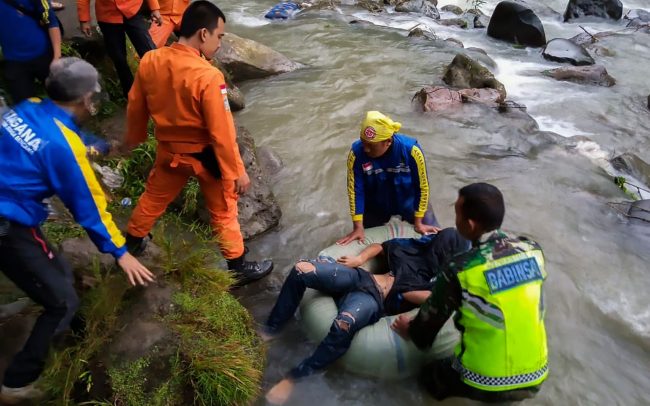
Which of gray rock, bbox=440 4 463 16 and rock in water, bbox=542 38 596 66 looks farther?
gray rock, bbox=440 4 463 16

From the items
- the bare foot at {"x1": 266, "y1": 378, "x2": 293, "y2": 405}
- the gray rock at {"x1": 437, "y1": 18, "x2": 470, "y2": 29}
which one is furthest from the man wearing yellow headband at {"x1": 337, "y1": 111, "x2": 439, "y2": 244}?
the gray rock at {"x1": 437, "y1": 18, "x2": 470, "y2": 29}

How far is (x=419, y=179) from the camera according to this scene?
13.9 ft

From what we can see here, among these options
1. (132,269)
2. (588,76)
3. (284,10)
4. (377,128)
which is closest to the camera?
(132,269)

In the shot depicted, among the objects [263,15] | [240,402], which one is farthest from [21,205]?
[263,15]

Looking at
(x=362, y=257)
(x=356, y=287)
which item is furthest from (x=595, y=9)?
(x=356, y=287)

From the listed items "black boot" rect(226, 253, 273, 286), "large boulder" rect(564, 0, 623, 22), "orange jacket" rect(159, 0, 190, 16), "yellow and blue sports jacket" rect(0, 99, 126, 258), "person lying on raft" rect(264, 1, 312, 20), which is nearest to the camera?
"yellow and blue sports jacket" rect(0, 99, 126, 258)

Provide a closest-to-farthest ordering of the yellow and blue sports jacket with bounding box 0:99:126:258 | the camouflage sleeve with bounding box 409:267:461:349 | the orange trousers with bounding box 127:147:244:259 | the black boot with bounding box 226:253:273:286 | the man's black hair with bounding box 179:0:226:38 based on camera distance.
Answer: the yellow and blue sports jacket with bounding box 0:99:126:258
the camouflage sleeve with bounding box 409:267:461:349
the man's black hair with bounding box 179:0:226:38
the orange trousers with bounding box 127:147:244:259
the black boot with bounding box 226:253:273:286

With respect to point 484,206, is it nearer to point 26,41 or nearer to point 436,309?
point 436,309

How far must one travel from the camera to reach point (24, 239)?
8.36 feet

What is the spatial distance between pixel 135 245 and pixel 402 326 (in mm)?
2052

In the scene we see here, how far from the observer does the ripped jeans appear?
3.47m

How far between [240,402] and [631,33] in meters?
13.8

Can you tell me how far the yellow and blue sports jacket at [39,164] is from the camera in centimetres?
240

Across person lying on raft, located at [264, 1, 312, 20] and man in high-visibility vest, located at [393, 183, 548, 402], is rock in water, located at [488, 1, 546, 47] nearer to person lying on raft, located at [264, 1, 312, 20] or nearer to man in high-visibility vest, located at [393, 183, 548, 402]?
person lying on raft, located at [264, 1, 312, 20]
